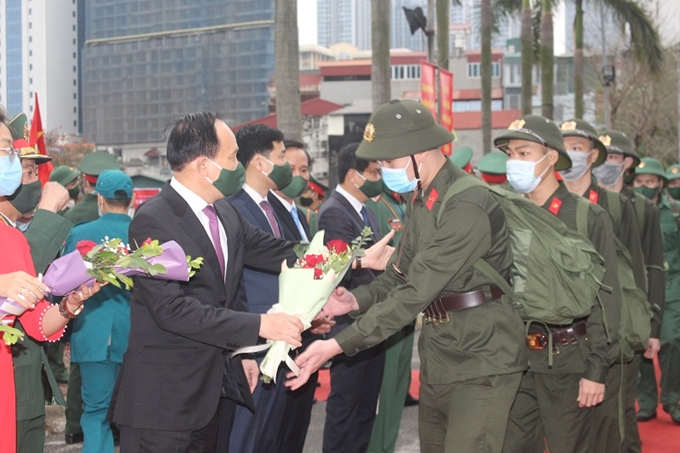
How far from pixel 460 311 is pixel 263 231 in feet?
5.46

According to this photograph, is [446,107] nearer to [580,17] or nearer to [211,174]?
[211,174]

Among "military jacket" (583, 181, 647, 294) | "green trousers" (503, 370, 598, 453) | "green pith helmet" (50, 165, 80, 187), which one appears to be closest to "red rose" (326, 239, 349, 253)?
"green trousers" (503, 370, 598, 453)

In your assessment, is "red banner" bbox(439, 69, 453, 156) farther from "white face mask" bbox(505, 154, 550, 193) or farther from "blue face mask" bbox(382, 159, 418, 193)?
"blue face mask" bbox(382, 159, 418, 193)

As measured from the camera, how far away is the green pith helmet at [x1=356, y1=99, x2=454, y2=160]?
184 inches

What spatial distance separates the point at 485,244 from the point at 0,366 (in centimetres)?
232

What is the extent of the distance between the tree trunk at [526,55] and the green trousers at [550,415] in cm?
2506

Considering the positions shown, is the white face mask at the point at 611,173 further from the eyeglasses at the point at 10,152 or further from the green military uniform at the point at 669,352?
the eyeglasses at the point at 10,152

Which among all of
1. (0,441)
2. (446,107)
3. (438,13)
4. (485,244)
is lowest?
(0,441)

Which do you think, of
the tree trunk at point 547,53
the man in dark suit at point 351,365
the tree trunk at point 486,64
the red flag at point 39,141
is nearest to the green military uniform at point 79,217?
the red flag at point 39,141

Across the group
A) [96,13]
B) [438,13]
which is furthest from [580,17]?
[96,13]

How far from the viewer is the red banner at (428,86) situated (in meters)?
16.1

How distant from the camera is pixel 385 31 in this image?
627 inches

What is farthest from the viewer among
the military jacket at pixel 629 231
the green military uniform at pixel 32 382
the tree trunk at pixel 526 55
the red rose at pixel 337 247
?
the tree trunk at pixel 526 55

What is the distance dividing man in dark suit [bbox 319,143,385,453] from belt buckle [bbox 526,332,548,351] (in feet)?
5.72
